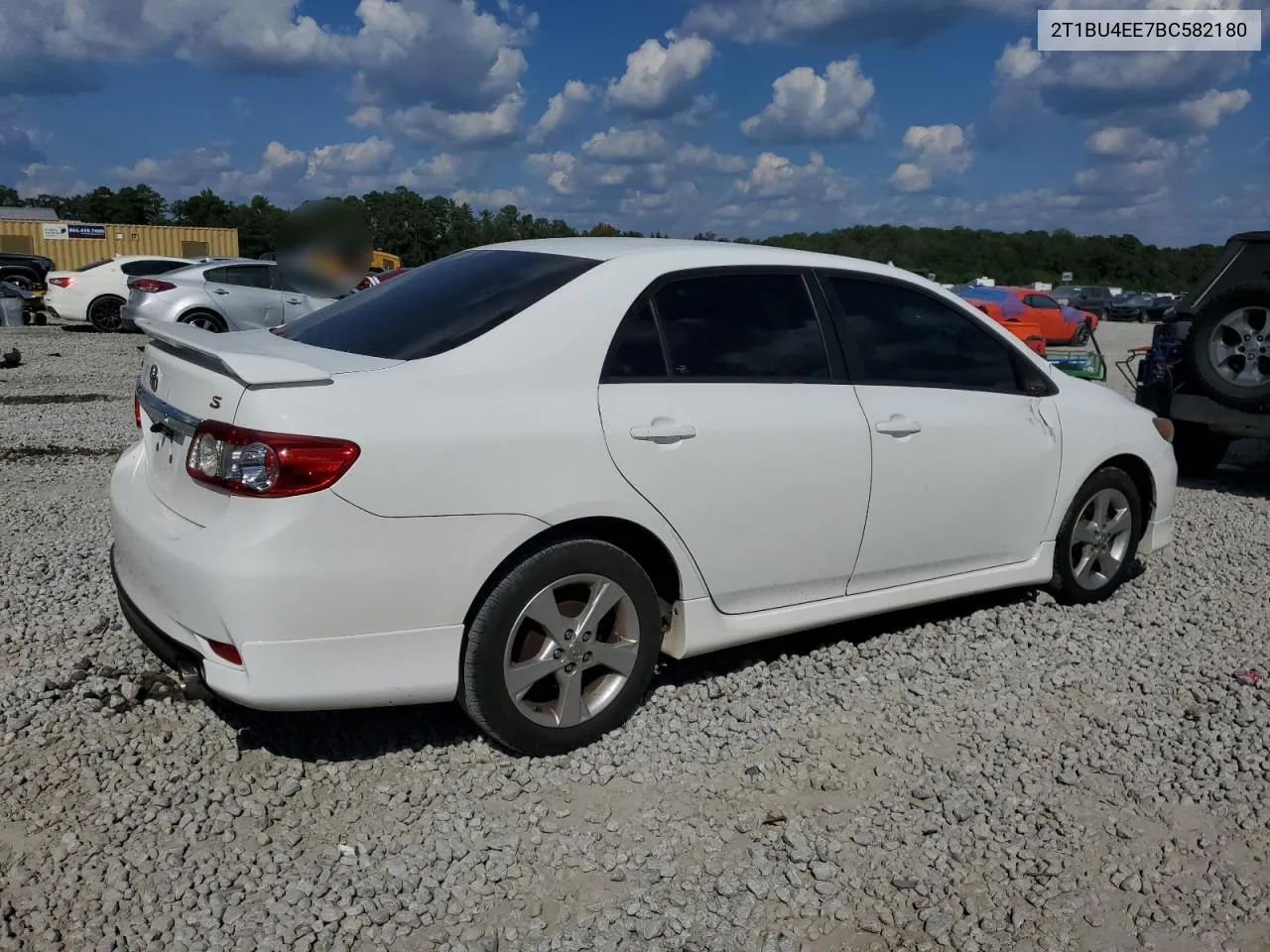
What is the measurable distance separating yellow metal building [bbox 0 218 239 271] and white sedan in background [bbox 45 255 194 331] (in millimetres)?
24618

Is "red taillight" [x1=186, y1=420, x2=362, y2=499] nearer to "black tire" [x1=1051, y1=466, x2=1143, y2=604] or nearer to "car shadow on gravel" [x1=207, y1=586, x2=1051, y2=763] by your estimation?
"car shadow on gravel" [x1=207, y1=586, x2=1051, y2=763]

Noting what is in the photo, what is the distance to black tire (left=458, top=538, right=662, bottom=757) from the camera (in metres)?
3.36

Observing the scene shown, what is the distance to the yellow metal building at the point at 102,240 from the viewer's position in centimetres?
4528

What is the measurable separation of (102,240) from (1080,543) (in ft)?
159

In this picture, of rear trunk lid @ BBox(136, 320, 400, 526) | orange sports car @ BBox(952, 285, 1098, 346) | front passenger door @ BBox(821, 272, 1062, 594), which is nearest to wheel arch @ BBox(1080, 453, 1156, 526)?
front passenger door @ BBox(821, 272, 1062, 594)

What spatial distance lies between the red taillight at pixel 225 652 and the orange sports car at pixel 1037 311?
20172mm

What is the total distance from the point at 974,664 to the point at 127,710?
3.26 meters

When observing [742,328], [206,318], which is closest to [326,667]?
[742,328]

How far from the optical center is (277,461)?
3018 millimetres

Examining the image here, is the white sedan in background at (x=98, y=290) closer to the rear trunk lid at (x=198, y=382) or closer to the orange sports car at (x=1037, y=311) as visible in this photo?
the orange sports car at (x=1037, y=311)

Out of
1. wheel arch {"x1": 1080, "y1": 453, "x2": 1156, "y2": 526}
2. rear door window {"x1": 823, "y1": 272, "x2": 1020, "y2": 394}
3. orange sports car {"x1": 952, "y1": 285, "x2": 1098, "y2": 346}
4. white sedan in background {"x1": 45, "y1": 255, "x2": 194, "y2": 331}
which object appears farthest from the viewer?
orange sports car {"x1": 952, "y1": 285, "x2": 1098, "y2": 346}

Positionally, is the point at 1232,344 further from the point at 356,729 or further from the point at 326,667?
the point at 326,667

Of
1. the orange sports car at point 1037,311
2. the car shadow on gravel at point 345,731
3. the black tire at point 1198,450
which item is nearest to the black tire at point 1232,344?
the black tire at point 1198,450

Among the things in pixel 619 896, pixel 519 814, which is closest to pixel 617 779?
pixel 519 814
